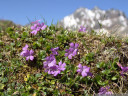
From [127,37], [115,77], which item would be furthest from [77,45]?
[127,37]

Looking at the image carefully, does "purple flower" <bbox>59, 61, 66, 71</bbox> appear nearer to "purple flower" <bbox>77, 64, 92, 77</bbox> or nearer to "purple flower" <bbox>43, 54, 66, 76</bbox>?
"purple flower" <bbox>43, 54, 66, 76</bbox>

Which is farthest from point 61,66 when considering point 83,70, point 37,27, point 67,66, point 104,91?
point 37,27

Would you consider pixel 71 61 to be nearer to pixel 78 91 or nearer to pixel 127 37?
pixel 78 91

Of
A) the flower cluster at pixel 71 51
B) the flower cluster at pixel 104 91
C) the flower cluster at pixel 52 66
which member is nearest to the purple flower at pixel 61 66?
the flower cluster at pixel 52 66

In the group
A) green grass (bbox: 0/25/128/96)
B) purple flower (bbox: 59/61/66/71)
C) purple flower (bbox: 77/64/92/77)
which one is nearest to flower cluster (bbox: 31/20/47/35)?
green grass (bbox: 0/25/128/96)

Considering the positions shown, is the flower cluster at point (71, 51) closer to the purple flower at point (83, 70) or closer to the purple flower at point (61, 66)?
the purple flower at point (61, 66)

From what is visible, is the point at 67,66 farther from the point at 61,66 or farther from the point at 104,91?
the point at 104,91

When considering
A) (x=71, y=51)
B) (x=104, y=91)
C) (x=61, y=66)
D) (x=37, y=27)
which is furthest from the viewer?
(x=37, y=27)
